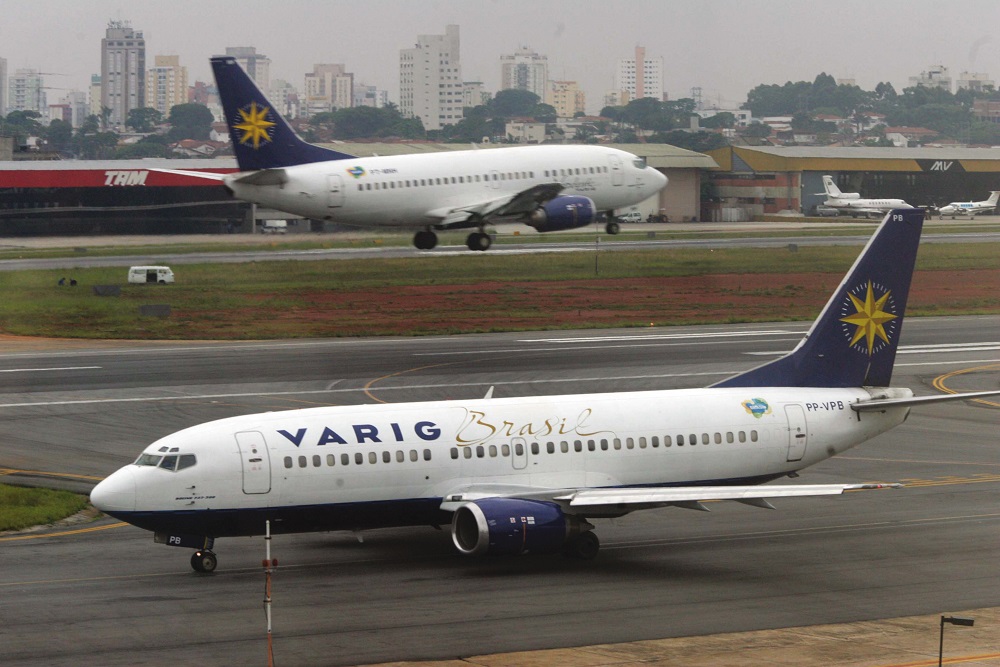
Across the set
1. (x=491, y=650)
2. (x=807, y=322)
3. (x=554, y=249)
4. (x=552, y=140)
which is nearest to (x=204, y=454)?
(x=491, y=650)

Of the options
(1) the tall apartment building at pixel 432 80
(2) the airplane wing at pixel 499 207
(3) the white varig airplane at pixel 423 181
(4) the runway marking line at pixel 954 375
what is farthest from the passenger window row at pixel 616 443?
(1) the tall apartment building at pixel 432 80

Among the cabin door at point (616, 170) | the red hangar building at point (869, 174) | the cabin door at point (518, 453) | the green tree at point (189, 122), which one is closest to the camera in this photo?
the cabin door at point (518, 453)

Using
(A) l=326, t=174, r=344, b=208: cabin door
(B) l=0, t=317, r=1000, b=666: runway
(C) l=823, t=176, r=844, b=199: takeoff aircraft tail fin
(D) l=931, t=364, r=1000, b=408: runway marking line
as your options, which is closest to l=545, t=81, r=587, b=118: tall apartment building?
(C) l=823, t=176, r=844, b=199: takeoff aircraft tail fin

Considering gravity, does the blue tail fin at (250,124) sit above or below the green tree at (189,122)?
below

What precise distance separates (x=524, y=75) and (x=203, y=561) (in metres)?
106

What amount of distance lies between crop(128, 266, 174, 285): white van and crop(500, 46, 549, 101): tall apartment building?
3187 cm

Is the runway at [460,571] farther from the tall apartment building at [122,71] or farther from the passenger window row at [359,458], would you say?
the tall apartment building at [122,71]

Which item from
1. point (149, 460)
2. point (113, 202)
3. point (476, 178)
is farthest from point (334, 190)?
point (149, 460)

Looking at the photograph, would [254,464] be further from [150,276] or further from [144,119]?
[144,119]

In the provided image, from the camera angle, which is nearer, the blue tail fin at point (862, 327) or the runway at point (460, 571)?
Answer: the runway at point (460, 571)

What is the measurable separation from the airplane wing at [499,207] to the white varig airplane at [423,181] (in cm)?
6

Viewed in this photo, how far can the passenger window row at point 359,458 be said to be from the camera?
3156 centimetres

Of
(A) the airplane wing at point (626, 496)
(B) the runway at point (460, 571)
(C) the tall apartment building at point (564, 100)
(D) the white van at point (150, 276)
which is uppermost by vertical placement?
(C) the tall apartment building at point (564, 100)

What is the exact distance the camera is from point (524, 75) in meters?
133
